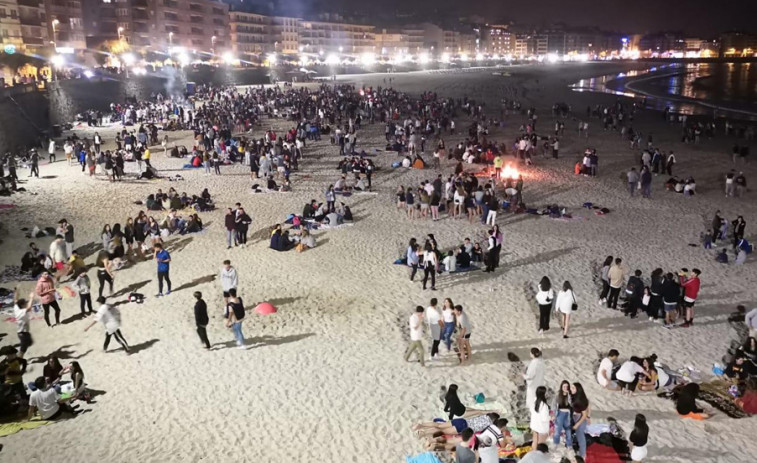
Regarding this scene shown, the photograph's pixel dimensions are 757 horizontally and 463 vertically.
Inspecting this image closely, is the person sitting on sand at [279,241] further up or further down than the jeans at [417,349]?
further up

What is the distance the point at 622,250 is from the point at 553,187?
7.29 m

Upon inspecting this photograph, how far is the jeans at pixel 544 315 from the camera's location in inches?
441

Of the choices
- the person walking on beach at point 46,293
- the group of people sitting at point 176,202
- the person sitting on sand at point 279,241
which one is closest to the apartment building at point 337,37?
the group of people sitting at point 176,202

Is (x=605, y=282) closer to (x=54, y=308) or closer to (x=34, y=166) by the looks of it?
(x=54, y=308)

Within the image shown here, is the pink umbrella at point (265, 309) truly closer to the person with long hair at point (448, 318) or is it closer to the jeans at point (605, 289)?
the person with long hair at point (448, 318)

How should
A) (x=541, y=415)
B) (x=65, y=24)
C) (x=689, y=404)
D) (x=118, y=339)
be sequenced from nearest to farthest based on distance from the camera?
(x=541, y=415) < (x=689, y=404) < (x=118, y=339) < (x=65, y=24)

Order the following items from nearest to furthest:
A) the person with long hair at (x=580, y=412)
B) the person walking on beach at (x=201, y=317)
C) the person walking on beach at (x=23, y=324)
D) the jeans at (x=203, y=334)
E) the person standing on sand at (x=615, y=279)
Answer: the person with long hair at (x=580, y=412), the person walking on beach at (x=201, y=317), the jeans at (x=203, y=334), the person walking on beach at (x=23, y=324), the person standing on sand at (x=615, y=279)

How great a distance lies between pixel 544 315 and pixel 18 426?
958 centimetres

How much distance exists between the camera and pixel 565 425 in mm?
8023

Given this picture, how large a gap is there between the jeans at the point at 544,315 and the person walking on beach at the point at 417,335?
2730mm

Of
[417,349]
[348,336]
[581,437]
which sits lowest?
[348,336]

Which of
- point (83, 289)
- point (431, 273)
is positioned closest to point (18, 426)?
point (83, 289)

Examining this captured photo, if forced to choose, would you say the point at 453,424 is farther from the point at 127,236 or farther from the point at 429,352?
the point at 127,236

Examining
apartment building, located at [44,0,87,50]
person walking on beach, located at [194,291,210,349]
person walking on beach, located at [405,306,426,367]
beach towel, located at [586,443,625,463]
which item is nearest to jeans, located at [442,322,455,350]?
person walking on beach, located at [405,306,426,367]
